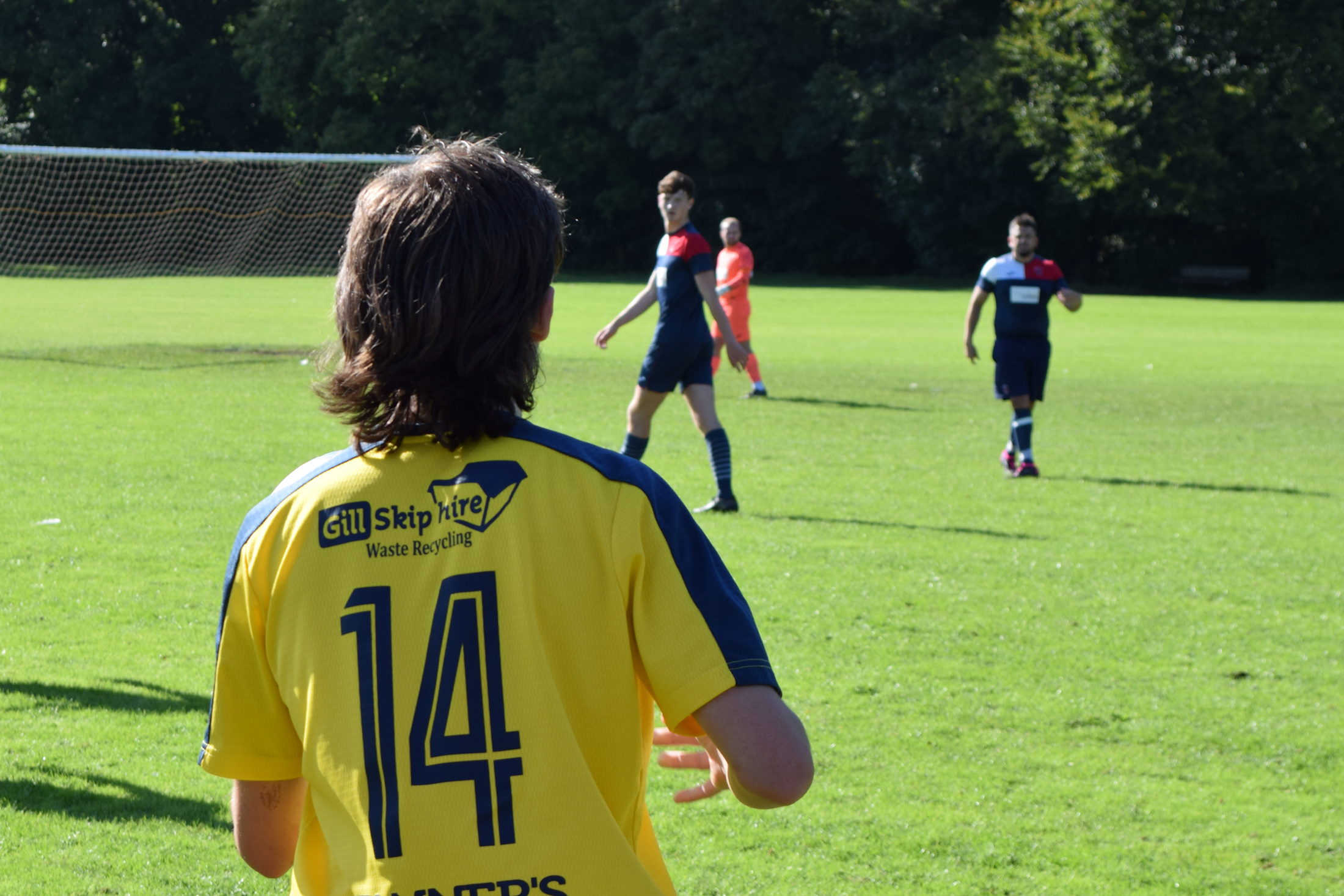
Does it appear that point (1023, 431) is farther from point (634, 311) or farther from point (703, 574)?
point (703, 574)

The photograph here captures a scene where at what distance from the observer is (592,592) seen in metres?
1.45

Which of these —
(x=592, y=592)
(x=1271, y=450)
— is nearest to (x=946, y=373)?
(x=1271, y=450)

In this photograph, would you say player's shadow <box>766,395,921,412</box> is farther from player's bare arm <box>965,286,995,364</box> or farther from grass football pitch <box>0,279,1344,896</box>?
player's bare arm <box>965,286,995,364</box>

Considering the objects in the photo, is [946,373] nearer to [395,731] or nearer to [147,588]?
[147,588]

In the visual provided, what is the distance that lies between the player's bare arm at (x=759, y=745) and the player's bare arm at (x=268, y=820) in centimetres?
53

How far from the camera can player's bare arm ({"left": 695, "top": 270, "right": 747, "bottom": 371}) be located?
888 centimetres

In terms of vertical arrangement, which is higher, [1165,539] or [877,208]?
[877,208]

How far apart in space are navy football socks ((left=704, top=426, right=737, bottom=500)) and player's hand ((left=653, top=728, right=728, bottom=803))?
23.8ft

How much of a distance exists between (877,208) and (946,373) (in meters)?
34.4

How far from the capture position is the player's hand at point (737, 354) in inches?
350

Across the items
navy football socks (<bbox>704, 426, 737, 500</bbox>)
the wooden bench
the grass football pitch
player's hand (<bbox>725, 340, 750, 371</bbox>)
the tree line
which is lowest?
the grass football pitch

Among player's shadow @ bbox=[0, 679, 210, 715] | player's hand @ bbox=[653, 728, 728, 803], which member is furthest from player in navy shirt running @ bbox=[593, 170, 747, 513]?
player's hand @ bbox=[653, 728, 728, 803]

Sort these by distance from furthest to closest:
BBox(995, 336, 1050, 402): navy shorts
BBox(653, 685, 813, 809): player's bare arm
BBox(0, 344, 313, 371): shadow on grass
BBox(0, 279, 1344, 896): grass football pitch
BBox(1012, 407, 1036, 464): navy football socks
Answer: BBox(0, 344, 313, 371): shadow on grass
BBox(995, 336, 1050, 402): navy shorts
BBox(1012, 407, 1036, 464): navy football socks
BBox(0, 279, 1344, 896): grass football pitch
BBox(653, 685, 813, 809): player's bare arm

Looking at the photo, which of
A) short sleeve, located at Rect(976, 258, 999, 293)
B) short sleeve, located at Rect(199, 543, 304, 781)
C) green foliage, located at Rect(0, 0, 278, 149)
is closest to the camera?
short sleeve, located at Rect(199, 543, 304, 781)
